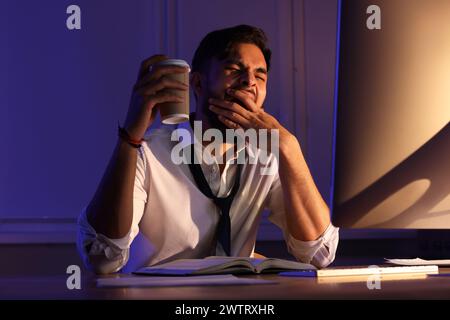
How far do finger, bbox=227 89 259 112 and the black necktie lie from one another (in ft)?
0.73

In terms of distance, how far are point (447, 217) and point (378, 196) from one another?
12 cm

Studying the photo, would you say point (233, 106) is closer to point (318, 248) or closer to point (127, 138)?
point (127, 138)

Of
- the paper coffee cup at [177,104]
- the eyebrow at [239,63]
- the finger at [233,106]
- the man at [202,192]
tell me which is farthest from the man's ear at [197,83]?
the paper coffee cup at [177,104]

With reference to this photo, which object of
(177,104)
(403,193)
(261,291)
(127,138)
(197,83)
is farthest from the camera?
(197,83)

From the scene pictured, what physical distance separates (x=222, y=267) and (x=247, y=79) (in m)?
0.90

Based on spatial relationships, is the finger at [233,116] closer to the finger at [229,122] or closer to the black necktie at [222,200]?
the finger at [229,122]

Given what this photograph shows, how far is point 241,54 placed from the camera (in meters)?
2.05

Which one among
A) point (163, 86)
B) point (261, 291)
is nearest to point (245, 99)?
point (163, 86)

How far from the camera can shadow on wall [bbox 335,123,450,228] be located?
1084 mm

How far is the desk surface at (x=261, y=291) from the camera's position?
0.80 meters

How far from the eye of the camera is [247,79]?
1.99 m

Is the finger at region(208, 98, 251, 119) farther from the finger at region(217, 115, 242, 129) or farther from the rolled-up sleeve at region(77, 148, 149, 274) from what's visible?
the rolled-up sleeve at region(77, 148, 149, 274)
